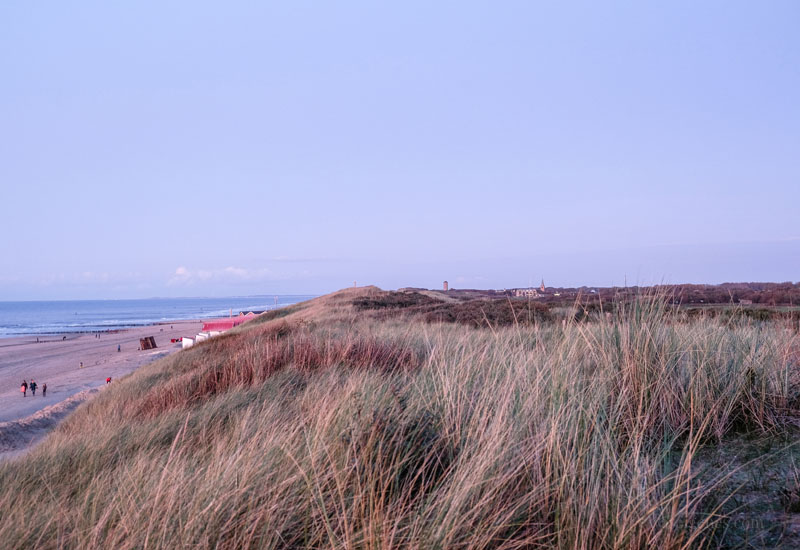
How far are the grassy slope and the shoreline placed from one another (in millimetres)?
14146

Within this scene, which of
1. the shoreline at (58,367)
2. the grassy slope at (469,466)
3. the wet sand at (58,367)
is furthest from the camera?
the wet sand at (58,367)

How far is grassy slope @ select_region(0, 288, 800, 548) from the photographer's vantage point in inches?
Result: 90.4

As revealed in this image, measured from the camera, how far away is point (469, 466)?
2.54 meters

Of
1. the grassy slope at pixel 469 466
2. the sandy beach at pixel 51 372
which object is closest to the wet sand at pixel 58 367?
the sandy beach at pixel 51 372

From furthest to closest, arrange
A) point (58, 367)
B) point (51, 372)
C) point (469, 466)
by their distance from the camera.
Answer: point (58, 367), point (51, 372), point (469, 466)

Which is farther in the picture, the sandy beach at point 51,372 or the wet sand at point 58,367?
the wet sand at point 58,367

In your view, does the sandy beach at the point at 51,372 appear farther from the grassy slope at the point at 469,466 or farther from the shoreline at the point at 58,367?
the grassy slope at the point at 469,466

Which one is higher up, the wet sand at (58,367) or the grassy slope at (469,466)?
the grassy slope at (469,466)

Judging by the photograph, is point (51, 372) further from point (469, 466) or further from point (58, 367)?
point (469, 466)

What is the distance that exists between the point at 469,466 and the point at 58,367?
35759 mm

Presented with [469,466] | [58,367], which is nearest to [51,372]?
[58,367]

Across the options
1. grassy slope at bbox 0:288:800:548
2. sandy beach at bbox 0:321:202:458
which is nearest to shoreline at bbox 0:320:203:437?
sandy beach at bbox 0:321:202:458

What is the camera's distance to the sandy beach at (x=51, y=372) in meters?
13.5

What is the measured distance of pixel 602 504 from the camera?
2.39 m
